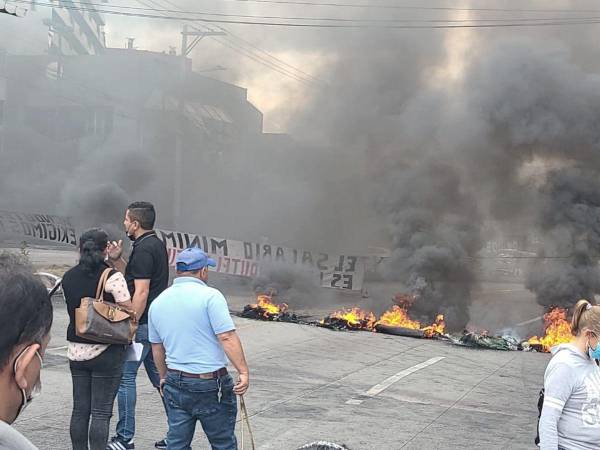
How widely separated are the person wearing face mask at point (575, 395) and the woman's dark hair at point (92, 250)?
2.60 m

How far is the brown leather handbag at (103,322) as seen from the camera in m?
4.25

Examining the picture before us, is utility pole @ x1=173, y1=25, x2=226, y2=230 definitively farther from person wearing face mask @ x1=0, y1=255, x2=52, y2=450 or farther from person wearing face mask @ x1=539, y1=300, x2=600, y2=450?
person wearing face mask @ x1=0, y1=255, x2=52, y2=450

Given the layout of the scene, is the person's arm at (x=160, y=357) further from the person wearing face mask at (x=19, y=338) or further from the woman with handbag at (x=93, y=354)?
the person wearing face mask at (x=19, y=338)

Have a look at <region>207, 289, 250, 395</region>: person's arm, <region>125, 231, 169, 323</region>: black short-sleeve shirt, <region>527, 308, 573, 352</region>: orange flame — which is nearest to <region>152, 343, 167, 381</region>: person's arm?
<region>207, 289, 250, 395</region>: person's arm

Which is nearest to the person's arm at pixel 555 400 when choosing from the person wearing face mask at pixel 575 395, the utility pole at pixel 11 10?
the person wearing face mask at pixel 575 395

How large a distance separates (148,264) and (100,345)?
795 millimetres

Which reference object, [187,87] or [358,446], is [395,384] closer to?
[358,446]

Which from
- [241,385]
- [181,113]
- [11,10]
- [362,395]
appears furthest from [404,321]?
[181,113]

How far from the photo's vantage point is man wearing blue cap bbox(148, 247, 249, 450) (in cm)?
398

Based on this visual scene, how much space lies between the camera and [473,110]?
19.6 metres

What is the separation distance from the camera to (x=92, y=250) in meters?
4.45

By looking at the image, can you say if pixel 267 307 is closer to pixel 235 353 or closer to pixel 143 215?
pixel 143 215

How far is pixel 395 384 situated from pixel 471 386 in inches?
37.6

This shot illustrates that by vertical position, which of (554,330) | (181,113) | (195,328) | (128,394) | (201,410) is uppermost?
(181,113)
